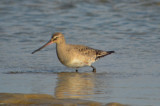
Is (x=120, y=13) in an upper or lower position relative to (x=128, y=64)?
upper

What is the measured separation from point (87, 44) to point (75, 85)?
387 centimetres

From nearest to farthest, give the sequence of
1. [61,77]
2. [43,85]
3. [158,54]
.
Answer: [43,85]
[61,77]
[158,54]

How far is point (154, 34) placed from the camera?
11.6m

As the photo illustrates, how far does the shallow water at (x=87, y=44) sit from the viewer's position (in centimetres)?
650

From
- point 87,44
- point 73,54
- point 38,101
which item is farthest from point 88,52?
point 38,101

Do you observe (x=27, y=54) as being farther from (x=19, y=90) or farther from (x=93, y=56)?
(x=19, y=90)

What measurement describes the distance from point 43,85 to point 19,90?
1.85 feet

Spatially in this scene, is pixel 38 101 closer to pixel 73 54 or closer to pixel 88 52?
pixel 73 54

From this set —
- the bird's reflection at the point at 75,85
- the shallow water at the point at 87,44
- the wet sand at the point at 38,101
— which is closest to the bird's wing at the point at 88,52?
the shallow water at the point at 87,44

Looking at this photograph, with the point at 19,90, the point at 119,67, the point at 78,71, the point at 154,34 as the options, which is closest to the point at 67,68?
the point at 78,71

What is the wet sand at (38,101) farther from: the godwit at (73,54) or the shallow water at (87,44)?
the godwit at (73,54)

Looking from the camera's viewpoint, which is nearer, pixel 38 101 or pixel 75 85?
pixel 38 101

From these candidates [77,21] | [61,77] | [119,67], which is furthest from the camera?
[77,21]

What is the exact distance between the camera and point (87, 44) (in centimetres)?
1067
